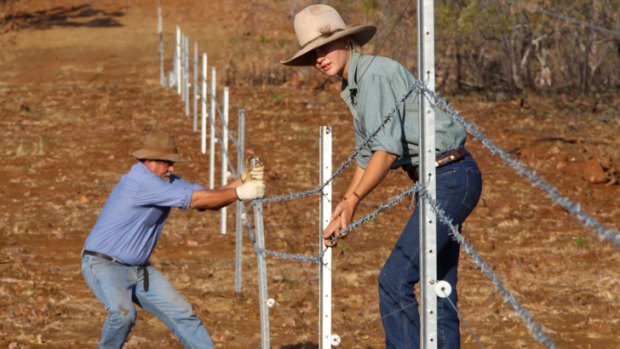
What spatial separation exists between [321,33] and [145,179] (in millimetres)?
1796

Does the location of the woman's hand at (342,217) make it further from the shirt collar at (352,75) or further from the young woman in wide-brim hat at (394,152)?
the shirt collar at (352,75)

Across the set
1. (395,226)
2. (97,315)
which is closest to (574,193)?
(395,226)

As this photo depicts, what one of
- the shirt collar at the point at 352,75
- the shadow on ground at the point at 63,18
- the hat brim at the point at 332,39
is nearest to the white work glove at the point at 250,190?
the hat brim at the point at 332,39

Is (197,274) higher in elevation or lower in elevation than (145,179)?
lower

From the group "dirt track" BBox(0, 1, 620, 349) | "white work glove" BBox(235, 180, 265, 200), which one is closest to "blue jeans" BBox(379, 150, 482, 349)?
"dirt track" BBox(0, 1, 620, 349)

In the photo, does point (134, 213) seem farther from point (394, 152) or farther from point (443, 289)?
point (443, 289)

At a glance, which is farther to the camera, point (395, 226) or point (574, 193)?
point (574, 193)

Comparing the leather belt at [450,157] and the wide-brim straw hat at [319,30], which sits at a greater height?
the wide-brim straw hat at [319,30]

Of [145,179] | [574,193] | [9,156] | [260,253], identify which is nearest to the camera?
[145,179]

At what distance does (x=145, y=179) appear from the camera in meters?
6.45

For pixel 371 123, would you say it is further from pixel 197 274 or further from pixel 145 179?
pixel 197 274

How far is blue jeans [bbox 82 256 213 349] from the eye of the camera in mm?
6348

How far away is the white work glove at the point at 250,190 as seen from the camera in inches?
255

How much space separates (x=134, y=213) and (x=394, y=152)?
222cm
